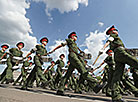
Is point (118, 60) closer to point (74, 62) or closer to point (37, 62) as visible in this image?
point (74, 62)

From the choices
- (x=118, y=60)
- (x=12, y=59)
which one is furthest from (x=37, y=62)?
(x=118, y=60)

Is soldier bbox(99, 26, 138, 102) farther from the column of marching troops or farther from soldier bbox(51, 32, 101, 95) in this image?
soldier bbox(51, 32, 101, 95)

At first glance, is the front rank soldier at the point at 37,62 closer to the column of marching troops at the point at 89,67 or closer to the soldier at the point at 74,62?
the column of marching troops at the point at 89,67

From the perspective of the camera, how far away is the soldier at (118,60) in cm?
296

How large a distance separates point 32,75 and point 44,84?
2.74ft

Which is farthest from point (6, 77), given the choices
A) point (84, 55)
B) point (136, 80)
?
point (136, 80)

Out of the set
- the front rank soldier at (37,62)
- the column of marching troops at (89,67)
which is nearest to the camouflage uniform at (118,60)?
the column of marching troops at (89,67)

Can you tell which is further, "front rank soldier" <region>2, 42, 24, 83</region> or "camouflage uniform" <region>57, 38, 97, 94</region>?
"front rank soldier" <region>2, 42, 24, 83</region>

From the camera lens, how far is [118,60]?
320 cm

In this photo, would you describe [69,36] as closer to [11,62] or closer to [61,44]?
[61,44]

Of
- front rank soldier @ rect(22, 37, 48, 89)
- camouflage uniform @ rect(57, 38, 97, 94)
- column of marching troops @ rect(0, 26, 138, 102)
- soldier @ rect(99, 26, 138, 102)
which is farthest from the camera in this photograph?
front rank soldier @ rect(22, 37, 48, 89)

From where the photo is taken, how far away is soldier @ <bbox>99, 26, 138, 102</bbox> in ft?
9.73

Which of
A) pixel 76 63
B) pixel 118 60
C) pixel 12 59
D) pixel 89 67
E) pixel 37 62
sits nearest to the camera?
pixel 118 60

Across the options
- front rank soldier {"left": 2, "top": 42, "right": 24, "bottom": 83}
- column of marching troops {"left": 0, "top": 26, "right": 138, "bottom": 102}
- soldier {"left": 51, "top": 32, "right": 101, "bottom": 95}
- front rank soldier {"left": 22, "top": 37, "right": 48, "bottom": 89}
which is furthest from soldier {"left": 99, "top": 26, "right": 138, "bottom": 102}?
front rank soldier {"left": 2, "top": 42, "right": 24, "bottom": 83}
